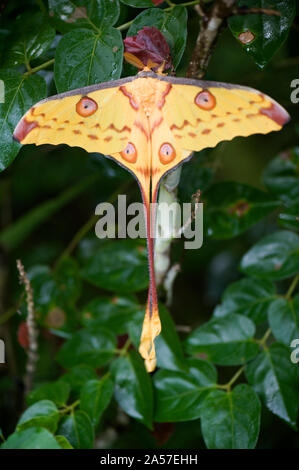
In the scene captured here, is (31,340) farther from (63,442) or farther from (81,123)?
(81,123)

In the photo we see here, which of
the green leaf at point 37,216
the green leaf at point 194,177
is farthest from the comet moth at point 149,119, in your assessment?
the green leaf at point 37,216

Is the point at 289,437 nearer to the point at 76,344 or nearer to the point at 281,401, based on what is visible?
the point at 281,401

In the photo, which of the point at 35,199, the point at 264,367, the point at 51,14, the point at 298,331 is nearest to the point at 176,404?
the point at 264,367

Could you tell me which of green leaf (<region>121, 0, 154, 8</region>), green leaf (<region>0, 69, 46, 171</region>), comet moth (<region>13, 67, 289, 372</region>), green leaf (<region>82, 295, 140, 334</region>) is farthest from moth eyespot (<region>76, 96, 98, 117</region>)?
green leaf (<region>82, 295, 140, 334</region>)

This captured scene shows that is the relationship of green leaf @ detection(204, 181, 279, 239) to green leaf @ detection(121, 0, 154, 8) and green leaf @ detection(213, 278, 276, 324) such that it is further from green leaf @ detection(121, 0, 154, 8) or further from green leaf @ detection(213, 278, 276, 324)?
green leaf @ detection(121, 0, 154, 8)

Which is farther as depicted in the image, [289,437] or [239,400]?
[289,437]

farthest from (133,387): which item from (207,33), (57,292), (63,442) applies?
(207,33)

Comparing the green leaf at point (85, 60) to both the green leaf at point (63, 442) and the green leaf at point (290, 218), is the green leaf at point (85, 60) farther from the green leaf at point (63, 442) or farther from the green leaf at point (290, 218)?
the green leaf at point (63, 442)
